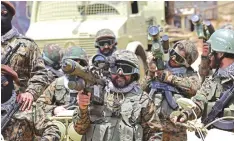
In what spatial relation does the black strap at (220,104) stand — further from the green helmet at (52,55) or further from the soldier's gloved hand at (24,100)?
the green helmet at (52,55)

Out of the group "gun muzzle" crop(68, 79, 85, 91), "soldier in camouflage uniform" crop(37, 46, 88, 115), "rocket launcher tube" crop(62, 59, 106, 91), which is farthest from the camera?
"soldier in camouflage uniform" crop(37, 46, 88, 115)

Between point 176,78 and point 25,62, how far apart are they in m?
1.68

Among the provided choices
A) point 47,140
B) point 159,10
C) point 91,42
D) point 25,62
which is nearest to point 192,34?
point 159,10

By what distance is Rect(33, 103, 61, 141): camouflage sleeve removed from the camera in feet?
12.5

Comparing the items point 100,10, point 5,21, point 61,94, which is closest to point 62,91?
point 61,94

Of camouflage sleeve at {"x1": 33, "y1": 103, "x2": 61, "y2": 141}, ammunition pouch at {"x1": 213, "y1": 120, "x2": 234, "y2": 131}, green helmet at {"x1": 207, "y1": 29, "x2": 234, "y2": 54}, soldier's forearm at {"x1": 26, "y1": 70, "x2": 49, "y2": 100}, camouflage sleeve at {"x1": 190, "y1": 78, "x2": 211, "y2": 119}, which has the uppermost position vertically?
green helmet at {"x1": 207, "y1": 29, "x2": 234, "y2": 54}

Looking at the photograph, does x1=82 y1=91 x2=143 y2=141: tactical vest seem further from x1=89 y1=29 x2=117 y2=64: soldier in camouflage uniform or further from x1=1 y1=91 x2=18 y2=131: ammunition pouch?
x1=89 y1=29 x2=117 y2=64: soldier in camouflage uniform

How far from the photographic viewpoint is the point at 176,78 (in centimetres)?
557

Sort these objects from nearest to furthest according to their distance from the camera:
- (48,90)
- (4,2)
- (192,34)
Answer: (4,2) → (48,90) → (192,34)

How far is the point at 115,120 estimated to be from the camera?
395 cm

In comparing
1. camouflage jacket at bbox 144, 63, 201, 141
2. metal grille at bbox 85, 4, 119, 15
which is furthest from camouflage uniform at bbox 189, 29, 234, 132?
metal grille at bbox 85, 4, 119, 15

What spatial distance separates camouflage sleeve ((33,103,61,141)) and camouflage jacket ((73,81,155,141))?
6.4 inches

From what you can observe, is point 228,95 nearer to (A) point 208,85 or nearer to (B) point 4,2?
(A) point 208,85

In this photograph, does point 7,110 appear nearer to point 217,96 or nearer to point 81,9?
point 217,96
